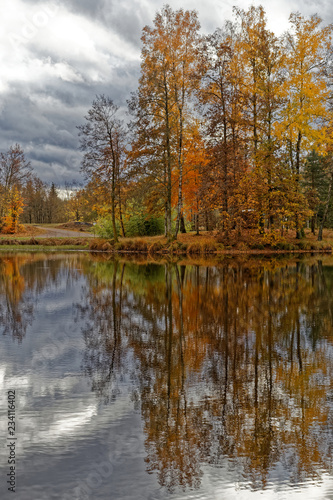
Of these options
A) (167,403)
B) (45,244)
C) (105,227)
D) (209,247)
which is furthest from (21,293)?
(105,227)

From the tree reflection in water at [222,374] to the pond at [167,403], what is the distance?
0.02 metres

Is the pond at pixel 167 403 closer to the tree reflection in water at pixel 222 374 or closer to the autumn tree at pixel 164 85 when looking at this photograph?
the tree reflection in water at pixel 222 374

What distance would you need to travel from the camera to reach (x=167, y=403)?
4.69 meters

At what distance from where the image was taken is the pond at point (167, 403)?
3326 mm

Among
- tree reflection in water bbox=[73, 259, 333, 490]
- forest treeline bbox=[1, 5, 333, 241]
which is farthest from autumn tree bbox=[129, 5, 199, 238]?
tree reflection in water bbox=[73, 259, 333, 490]

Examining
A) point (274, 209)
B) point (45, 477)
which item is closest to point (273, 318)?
point (45, 477)

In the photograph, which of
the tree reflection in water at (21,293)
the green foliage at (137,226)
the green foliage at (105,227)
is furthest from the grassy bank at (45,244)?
the tree reflection in water at (21,293)

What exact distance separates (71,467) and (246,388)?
248cm

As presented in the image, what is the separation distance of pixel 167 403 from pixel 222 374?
1292 millimetres

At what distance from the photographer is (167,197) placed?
33156 mm

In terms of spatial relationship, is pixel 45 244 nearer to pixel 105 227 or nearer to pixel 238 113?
pixel 105 227

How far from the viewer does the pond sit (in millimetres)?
3326

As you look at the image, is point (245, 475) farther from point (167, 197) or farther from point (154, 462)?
point (167, 197)

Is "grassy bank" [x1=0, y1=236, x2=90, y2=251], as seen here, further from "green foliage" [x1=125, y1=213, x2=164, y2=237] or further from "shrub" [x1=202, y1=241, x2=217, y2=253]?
"shrub" [x1=202, y1=241, x2=217, y2=253]
